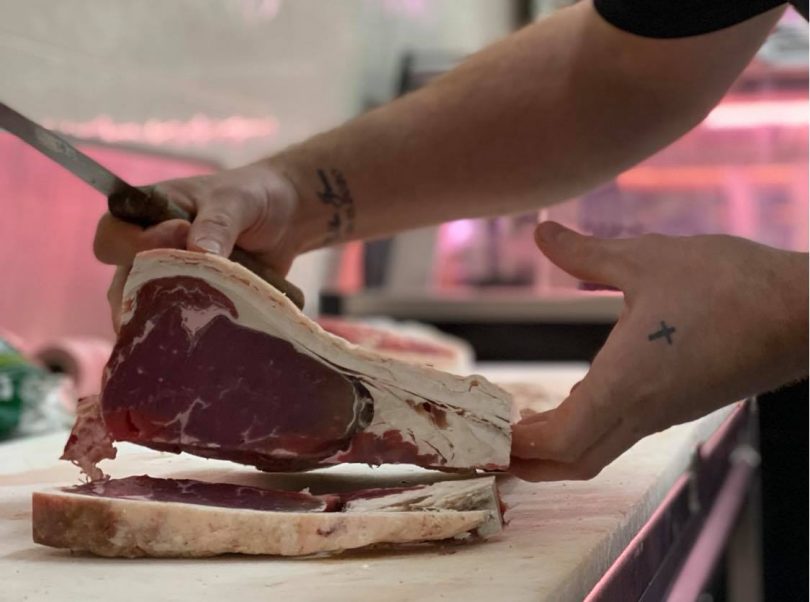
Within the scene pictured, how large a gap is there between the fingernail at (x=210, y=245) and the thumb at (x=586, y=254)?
481 millimetres

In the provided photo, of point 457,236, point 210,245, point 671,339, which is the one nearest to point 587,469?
point 671,339

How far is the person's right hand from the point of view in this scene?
5.29 ft

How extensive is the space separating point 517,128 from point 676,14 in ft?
1.17

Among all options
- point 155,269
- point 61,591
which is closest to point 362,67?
point 155,269

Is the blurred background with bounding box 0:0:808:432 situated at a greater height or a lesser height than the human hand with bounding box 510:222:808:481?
greater

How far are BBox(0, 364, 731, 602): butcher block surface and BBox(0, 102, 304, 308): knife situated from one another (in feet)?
1.02

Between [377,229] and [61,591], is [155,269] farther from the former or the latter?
[377,229]

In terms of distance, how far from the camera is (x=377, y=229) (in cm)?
218

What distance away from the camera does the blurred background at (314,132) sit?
2.94 meters

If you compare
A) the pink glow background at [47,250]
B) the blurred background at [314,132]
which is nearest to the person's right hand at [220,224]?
the blurred background at [314,132]

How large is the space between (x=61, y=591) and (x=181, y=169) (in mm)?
2714

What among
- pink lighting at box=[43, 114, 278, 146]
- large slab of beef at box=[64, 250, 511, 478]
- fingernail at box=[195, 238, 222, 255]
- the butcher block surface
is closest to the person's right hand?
fingernail at box=[195, 238, 222, 255]

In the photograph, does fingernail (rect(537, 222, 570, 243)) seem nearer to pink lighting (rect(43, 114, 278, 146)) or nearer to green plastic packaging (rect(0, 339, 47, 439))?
green plastic packaging (rect(0, 339, 47, 439))

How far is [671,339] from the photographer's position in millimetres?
1289
